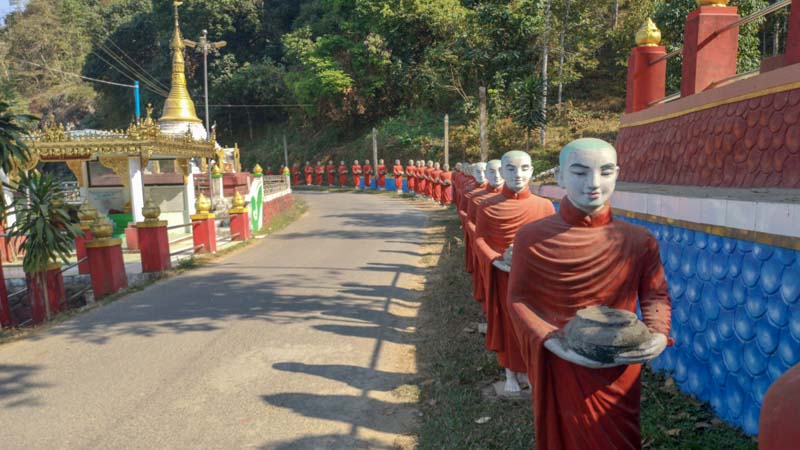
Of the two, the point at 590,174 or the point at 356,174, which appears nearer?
the point at 590,174

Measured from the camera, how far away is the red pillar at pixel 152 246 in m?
10.1

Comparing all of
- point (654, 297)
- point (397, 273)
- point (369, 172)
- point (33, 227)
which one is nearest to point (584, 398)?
point (654, 297)

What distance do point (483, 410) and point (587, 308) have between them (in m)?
2.28

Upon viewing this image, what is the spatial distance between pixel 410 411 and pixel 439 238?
8761mm

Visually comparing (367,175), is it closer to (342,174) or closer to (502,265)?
(342,174)

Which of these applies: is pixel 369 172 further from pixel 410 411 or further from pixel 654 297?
pixel 654 297

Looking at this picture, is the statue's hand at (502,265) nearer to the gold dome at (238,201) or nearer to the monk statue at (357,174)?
the gold dome at (238,201)

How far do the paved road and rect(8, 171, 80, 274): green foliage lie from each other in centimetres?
139

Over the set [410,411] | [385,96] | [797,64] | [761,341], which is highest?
[385,96]

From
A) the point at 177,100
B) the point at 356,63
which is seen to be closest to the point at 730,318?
the point at 177,100

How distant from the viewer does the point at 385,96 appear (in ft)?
116

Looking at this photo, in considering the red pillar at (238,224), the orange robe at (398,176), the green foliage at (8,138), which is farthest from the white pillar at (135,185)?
the orange robe at (398,176)

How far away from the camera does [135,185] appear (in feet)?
44.9

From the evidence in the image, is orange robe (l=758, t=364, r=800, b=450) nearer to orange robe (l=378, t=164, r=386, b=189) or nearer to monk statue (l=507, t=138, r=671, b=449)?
monk statue (l=507, t=138, r=671, b=449)
